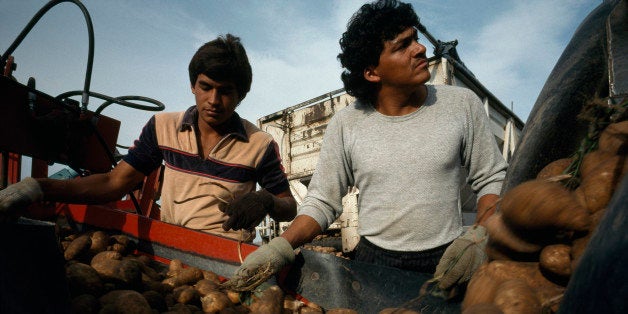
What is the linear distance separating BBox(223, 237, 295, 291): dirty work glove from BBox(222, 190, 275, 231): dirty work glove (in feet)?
1.66

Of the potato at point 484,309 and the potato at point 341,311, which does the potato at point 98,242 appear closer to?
the potato at point 341,311

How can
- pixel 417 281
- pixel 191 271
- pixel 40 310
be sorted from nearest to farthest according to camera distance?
pixel 40 310 < pixel 417 281 < pixel 191 271

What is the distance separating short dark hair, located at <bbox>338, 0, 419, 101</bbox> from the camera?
2801 mm

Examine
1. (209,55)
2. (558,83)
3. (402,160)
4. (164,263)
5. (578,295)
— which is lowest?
(164,263)

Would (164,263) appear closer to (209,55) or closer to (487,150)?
(209,55)

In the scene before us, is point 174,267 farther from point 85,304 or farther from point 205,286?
point 85,304

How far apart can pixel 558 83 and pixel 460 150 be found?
1.07m

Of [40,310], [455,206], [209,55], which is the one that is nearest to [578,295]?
[40,310]

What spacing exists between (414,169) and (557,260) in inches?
60.4

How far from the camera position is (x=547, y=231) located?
992 mm

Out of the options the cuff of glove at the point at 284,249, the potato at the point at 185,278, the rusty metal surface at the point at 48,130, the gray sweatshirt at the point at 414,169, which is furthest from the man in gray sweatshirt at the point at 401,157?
the rusty metal surface at the point at 48,130

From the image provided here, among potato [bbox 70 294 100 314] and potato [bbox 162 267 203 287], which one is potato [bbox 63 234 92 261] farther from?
potato [bbox 70 294 100 314]

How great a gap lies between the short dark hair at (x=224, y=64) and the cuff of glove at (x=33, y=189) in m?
1.19

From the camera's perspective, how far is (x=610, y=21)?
1415mm
